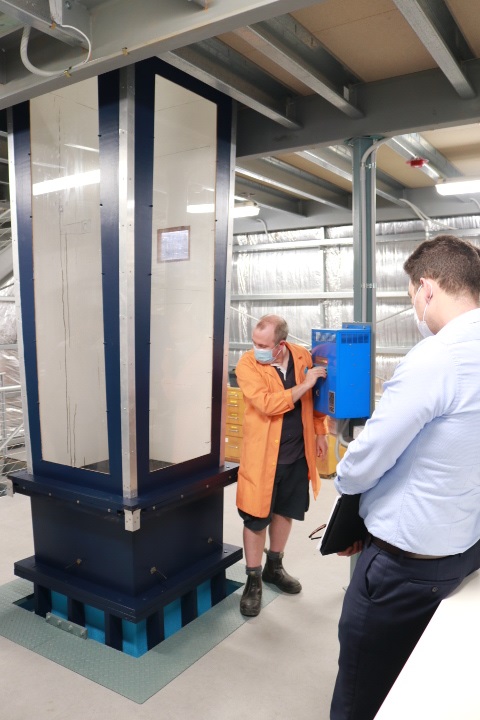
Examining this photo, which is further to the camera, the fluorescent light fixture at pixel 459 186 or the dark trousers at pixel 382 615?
the fluorescent light fixture at pixel 459 186

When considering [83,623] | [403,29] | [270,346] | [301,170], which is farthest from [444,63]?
[83,623]

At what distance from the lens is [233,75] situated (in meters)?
2.91

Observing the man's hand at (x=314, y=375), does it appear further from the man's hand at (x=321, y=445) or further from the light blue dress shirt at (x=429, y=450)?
the light blue dress shirt at (x=429, y=450)

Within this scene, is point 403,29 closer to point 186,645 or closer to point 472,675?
point 472,675

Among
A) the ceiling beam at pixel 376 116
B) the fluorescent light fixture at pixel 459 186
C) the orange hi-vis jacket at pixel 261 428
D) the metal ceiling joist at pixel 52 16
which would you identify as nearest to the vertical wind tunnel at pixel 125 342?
the orange hi-vis jacket at pixel 261 428

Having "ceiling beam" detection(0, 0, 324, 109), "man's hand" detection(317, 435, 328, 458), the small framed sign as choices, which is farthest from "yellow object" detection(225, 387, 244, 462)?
"ceiling beam" detection(0, 0, 324, 109)

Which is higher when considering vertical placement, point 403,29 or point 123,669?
point 403,29

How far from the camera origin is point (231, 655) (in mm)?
2914

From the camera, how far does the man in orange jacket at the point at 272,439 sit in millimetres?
3229

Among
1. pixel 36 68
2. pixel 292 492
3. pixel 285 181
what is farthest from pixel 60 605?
pixel 285 181

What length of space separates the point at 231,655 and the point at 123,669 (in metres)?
0.54

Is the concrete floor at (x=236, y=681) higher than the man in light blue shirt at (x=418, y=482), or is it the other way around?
the man in light blue shirt at (x=418, y=482)

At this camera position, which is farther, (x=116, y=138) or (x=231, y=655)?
(x=231, y=655)

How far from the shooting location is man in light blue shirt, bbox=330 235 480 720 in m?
1.48
